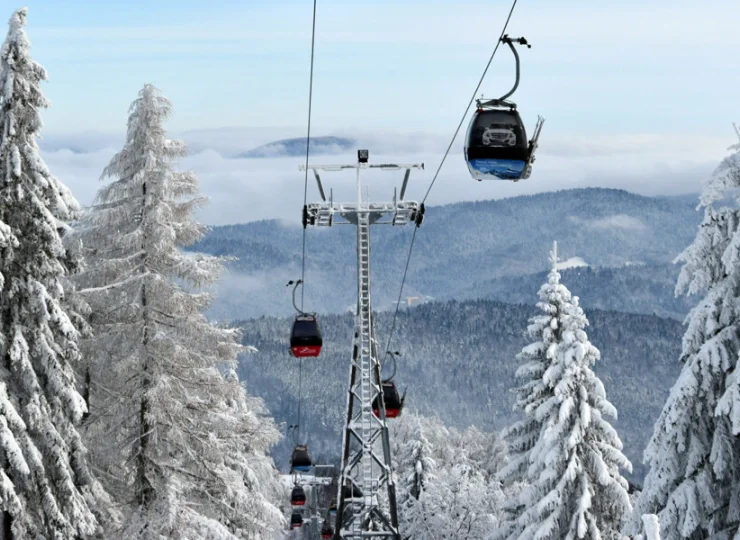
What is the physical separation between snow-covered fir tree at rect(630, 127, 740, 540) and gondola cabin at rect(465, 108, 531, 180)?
376 cm

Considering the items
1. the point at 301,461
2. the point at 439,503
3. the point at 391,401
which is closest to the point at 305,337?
the point at 391,401

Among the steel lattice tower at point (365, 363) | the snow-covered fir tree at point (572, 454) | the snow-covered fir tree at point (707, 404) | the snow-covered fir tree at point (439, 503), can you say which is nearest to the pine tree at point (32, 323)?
the steel lattice tower at point (365, 363)

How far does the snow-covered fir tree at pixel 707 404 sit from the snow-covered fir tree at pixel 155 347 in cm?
821

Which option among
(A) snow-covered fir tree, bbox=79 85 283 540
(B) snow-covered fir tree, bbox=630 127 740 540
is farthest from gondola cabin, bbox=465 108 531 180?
(A) snow-covered fir tree, bbox=79 85 283 540

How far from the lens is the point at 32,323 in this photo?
2023 centimetres

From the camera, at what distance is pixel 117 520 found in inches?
863

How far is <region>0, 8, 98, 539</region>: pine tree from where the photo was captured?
65.0ft

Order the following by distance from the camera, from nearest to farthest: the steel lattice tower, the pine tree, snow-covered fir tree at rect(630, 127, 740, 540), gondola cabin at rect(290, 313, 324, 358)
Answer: snow-covered fir tree at rect(630, 127, 740, 540)
the pine tree
the steel lattice tower
gondola cabin at rect(290, 313, 324, 358)

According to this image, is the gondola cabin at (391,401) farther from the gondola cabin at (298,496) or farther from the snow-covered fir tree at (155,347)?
the gondola cabin at (298,496)

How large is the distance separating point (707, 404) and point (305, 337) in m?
10.4

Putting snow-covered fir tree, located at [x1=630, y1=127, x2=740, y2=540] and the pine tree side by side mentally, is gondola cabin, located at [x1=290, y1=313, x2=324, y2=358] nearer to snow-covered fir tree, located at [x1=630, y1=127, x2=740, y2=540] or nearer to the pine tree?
the pine tree

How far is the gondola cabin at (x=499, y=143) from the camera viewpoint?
54.7 feet

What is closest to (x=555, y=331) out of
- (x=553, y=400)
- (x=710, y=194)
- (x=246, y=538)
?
(x=553, y=400)

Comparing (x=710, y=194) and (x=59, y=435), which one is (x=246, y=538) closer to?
(x=59, y=435)
